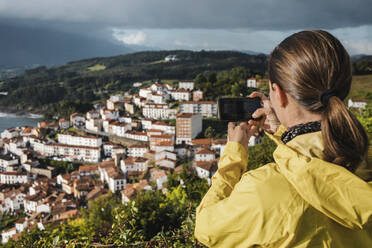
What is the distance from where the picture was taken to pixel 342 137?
63cm

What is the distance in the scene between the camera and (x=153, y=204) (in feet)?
12.3

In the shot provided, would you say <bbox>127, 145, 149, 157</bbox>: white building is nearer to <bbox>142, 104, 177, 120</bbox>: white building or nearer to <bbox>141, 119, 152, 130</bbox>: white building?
<bbox>141, 119, 152, 130</bbox>: white building

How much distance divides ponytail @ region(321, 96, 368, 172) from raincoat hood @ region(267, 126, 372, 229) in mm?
35

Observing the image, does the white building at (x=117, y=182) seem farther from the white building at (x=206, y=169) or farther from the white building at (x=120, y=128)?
the white building at (x=120, y=128)

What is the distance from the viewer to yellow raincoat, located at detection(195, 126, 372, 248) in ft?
1.94

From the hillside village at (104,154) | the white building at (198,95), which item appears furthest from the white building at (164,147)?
the white building at (198,95)

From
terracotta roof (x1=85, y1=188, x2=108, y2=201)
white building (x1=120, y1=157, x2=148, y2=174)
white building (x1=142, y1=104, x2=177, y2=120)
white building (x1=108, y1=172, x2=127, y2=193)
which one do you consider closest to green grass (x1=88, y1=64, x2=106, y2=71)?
white building (x1=142, y1=104, x2=177, y2=120)

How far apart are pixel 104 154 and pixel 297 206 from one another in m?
27.5

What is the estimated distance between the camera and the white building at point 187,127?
24.4 m

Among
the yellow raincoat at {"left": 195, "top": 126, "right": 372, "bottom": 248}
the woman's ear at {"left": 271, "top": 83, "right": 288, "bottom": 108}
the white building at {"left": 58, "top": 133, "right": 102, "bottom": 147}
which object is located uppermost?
the woman's ear at {"left": 271, "top": 83, "right": 288, "bottom": 108}

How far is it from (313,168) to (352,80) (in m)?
0.24

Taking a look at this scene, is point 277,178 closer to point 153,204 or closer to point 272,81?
point 272,81

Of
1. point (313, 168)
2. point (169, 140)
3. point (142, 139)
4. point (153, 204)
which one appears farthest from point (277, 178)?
point (142, 139)

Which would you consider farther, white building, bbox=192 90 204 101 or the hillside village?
white building, bbox=192 90 204 101
